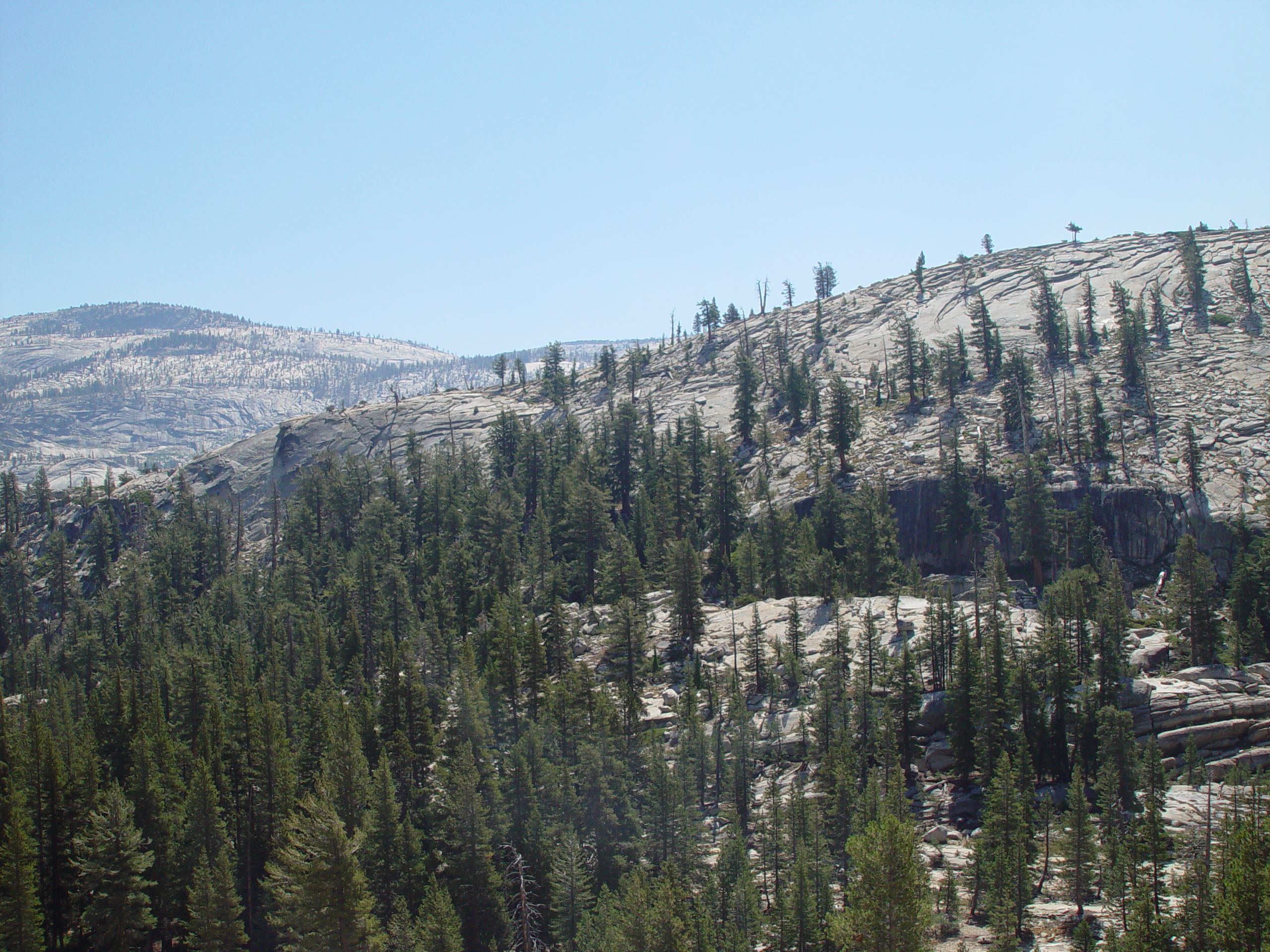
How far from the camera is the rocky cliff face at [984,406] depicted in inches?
3733

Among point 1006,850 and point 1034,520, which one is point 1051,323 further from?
point 1006,850

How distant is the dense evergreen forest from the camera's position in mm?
42188

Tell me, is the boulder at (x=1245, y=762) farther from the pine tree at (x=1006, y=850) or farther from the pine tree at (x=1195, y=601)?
the pine tree at (x=1006, y=850)

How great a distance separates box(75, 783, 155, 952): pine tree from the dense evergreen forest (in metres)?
0.19

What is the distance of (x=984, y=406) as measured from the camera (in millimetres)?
118750

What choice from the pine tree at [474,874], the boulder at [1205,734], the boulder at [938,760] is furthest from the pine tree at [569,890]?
the boulder at [1205,734]

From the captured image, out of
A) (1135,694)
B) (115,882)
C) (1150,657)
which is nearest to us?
(115,882)

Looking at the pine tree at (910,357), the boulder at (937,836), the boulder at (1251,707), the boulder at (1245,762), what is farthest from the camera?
the pine tree at (910,357)

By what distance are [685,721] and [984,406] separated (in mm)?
77059

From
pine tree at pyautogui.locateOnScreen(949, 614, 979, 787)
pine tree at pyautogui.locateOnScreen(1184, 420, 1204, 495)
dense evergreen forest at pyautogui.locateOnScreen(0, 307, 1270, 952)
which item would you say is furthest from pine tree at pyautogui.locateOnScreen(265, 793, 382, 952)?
pine tree at pyautogui.locateOnScreen(1184, 420, 1204, 495)

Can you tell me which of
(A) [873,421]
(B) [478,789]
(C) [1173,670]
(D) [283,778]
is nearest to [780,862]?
(B) [478,789]

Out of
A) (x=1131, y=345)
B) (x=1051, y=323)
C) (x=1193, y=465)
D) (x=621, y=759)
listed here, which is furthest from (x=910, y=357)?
(x=621, y=759)

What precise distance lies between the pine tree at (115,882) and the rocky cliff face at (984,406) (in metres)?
76.1

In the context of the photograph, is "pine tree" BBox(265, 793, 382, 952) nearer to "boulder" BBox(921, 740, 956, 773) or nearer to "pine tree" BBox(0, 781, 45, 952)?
"pine tree" BBox(0, 781, 45, 952)
